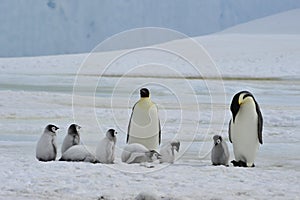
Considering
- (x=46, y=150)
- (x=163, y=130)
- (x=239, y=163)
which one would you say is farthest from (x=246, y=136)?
(x=163, y=130)

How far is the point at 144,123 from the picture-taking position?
5.93 meters

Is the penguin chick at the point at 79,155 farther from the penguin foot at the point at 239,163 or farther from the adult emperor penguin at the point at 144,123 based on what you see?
the penguin foot at the point at 239,163

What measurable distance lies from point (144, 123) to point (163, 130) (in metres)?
1.64

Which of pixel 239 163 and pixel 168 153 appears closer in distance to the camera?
pixel 168 153

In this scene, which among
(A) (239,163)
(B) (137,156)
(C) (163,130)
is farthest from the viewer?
(C) (163,130)

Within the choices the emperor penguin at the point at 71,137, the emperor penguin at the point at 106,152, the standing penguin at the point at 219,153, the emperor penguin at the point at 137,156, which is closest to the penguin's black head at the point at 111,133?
the emperor penguin at the point at 106,152

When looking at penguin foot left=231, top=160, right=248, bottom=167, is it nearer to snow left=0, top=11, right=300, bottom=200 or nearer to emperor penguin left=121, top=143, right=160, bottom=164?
snow left=0, top=11, right=300, bottom=200

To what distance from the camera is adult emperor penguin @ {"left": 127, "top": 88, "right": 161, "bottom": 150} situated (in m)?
5.89

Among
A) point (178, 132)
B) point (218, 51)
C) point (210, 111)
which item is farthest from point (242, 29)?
point (178, 132)

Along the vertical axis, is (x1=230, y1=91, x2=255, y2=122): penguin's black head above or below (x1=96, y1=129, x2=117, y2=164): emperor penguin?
above

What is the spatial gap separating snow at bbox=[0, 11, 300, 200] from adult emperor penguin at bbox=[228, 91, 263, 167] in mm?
143

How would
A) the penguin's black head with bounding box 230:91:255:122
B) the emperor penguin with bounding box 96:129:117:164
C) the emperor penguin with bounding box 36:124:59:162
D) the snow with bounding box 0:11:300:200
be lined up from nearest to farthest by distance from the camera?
the snow with bounding box 0:11:300:200
the emperor penguin with bounding box 96:129:117:164
the emperor penguin with bounding box 36:124:59:162
the penguin's black head with bounding box 230:91:255:122

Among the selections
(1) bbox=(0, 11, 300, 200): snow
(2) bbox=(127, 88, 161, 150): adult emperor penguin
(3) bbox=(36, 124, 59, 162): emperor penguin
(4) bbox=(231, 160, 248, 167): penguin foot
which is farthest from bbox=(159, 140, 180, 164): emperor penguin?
(3) bbox=(36, 124, 59, 162): emperor penguin

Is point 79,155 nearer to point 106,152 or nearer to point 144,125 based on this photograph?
point 106,152
